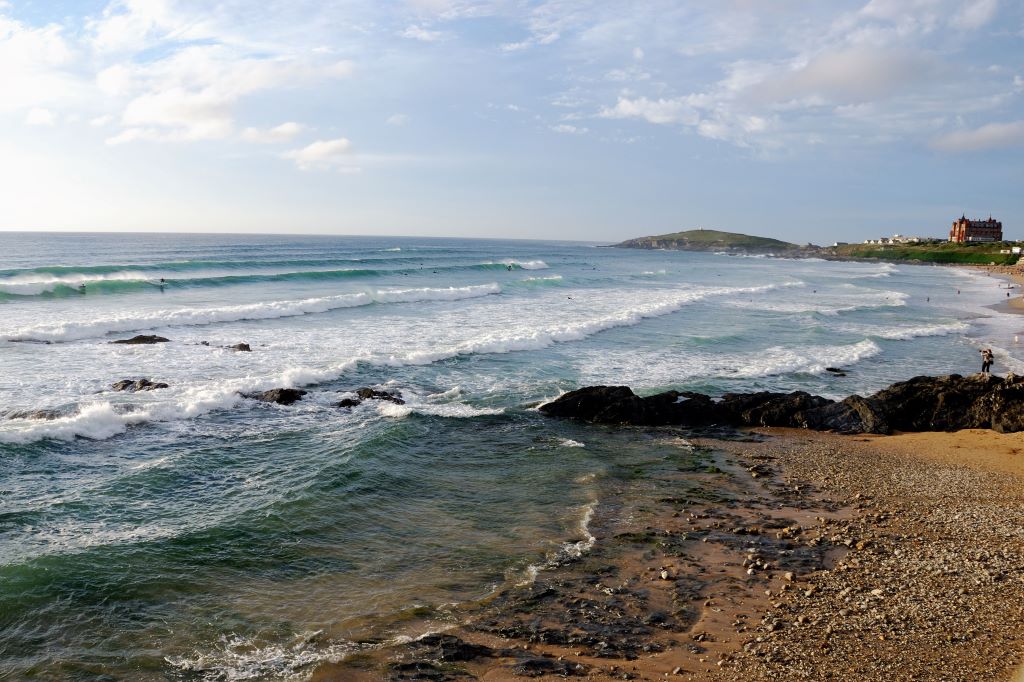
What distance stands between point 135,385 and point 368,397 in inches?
244

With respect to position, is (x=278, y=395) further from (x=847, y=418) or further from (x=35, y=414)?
(x=847, y=418)

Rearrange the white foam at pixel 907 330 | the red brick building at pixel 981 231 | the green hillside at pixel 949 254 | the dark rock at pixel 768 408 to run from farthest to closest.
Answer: the red brick building at pixel 981 231, the green hillside at pixel 949 254, the white foam at pixel 907 330, the dark rock at pixel 768 408

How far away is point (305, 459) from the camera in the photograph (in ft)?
43.7

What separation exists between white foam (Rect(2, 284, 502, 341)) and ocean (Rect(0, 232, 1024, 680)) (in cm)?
17

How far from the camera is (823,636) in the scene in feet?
24.3

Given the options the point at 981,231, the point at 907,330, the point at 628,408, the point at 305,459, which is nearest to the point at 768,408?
the point at 628,408

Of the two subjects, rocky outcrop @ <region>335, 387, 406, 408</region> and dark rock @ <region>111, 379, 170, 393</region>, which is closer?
rocky outcrop @ <region>335, 387, 406, 408</region>

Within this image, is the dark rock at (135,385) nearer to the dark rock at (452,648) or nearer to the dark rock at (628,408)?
the dark rock at (628,408)

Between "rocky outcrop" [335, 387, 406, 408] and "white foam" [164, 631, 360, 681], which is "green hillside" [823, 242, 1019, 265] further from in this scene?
"white foam" [164, 631, 360, 681]

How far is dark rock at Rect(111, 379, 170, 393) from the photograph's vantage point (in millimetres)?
17469

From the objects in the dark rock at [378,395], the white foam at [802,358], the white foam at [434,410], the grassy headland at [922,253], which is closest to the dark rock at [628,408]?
the white foam at [434,410]

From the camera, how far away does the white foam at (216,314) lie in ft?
81.8

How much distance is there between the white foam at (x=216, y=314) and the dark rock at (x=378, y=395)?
13896mm

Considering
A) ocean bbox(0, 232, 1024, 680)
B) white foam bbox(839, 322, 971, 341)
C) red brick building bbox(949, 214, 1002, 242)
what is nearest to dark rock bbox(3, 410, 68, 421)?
ocean bbox(0, 232, 1024, 680)
